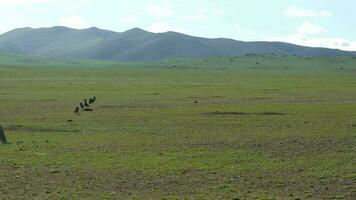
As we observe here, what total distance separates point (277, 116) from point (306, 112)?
13.3 feet

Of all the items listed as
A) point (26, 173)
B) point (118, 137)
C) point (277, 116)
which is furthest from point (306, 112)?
point (26, 173)

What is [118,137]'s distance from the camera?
29312 mm

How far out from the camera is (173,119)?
38.0 m

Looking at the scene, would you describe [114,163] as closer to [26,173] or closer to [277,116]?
[26,173]

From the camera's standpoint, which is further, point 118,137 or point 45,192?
point 118,137

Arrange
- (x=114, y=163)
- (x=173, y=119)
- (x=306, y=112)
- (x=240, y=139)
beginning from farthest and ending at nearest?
1. (x=306, y=112)
2. (x=173, y=119)
3. (x=240, y=139)
4. (x=114, y=163)

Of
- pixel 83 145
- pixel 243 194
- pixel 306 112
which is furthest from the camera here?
pixel 306 112

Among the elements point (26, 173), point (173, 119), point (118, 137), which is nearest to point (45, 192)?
point (26, 173)

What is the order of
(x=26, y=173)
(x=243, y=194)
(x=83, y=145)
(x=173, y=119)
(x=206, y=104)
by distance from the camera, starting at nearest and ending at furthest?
(x=243, y=194)
(x=26, y=173)
(x=83, y=145)
(x=173, y=119)
(x=206, y=104)

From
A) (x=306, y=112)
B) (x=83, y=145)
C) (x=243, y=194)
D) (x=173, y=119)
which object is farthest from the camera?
(x=306, y=112)

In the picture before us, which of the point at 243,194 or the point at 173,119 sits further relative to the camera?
the point at 173,119

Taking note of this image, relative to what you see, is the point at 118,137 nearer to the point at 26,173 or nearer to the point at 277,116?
the point at 26,173

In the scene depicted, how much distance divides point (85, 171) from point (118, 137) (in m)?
8.99

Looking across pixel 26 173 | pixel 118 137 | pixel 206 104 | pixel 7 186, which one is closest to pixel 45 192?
pixel 7 186
